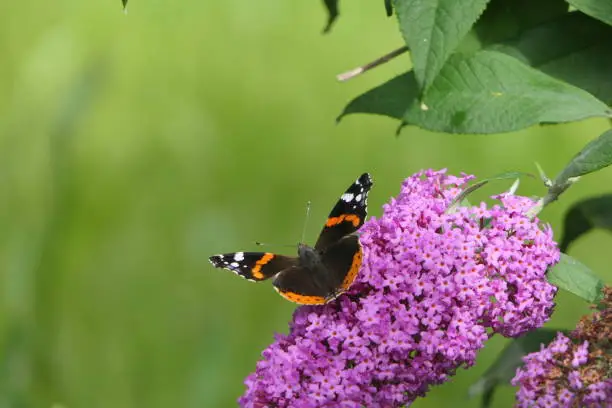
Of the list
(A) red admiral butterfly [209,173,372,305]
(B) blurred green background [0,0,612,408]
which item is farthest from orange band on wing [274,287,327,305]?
(B) blurred green background [0,0,612,408]

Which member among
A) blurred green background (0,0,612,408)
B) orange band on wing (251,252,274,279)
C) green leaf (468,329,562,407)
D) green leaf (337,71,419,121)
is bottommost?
green leaf (468,329,562,407)

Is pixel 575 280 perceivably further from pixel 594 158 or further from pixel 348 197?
pixel 348 197

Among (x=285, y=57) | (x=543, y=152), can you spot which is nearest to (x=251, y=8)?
(x=285, y=57)

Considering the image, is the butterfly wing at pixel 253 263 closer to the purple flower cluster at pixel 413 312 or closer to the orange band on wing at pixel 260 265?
the orange band on wing at pixel 260 265

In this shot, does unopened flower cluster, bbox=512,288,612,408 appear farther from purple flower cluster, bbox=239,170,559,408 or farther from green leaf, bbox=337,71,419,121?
green leaf, bbox=337,71,419,121

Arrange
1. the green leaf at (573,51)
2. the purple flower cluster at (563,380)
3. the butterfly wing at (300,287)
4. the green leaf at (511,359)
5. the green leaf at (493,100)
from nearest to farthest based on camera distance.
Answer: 1. the purple flower cluster at (563,380)
2. the butterfly wing at (300,287)
3. the green leaf at (493,100)
4. the green leaf at (573,51)
5. the green leaf at (511,359)

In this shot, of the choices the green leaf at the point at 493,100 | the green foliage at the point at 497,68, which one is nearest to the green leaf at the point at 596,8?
the green foliage at the point at 497,68
